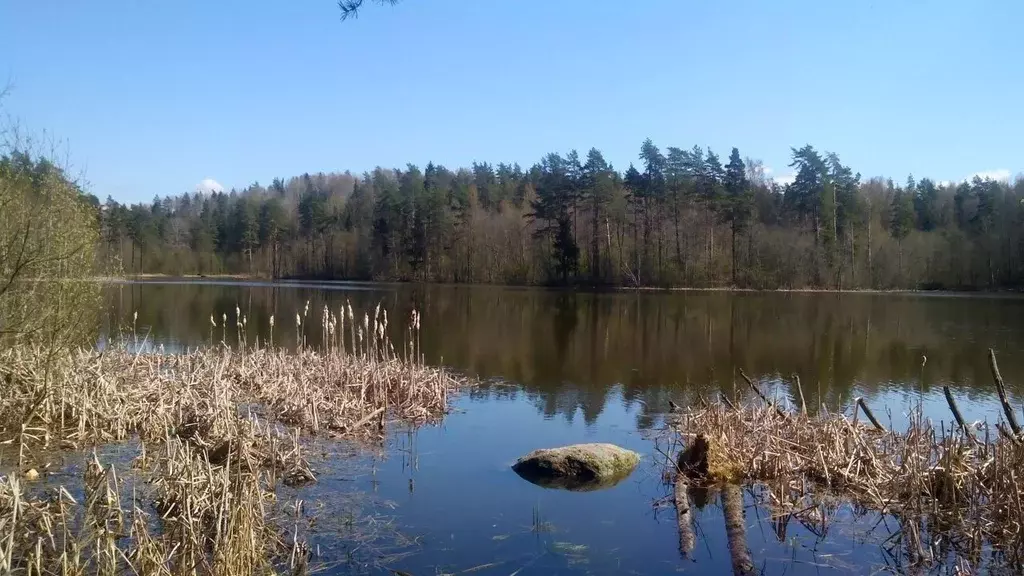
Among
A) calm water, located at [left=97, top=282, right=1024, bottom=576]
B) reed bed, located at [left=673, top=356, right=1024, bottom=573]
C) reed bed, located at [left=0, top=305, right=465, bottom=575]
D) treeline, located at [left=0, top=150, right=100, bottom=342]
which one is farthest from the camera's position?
treeline, located at [left=0, top=150, right=100, bottom=342]

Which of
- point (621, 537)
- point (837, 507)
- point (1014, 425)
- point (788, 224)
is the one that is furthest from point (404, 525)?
point (788, 224)

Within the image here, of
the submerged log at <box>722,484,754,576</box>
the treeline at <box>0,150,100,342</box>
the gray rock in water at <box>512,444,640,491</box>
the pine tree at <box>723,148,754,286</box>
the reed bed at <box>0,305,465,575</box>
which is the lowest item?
the submerged log at <box>722,484,754,576</box>

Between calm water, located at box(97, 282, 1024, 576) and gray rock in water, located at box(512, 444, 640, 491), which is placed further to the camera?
gray rock in water, located at box(512, 444, 640, 491)

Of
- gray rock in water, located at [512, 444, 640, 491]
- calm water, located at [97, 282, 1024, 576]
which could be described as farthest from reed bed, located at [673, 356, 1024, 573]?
gray rock in water, located at [512, 444, 640, 491]

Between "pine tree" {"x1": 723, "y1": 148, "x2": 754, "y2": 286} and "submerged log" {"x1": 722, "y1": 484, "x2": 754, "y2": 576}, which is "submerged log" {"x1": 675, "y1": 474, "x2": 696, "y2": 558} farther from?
"pine tree" {"x1": 723, "y1": 148, "x2": 754, "y2": 286}

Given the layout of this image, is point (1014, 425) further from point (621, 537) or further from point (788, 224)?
point (788, 224)

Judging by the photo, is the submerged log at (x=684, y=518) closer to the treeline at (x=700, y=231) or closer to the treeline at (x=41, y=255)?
the treeline at (x=41, y=255)

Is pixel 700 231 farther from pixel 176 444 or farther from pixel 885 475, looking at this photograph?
pixel 176 444

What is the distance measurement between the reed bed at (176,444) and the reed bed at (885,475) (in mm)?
4519

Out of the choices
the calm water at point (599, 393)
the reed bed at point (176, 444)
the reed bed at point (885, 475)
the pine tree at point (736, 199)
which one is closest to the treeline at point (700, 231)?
the pine tree at point (736, 199)

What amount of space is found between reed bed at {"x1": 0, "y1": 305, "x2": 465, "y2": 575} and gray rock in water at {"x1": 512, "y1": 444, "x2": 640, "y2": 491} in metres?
2.86

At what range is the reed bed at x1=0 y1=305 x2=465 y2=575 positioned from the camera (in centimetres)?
501

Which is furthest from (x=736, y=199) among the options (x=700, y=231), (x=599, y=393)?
(x=599, y=393)

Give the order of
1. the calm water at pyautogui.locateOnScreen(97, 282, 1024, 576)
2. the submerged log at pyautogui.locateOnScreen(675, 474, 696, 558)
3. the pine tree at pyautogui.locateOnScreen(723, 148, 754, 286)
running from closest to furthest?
the calm water at pyautogui.locateOnScreen(97, 282, 1024, 576) < the submerged log at pyautogui.locateOnScreen(675, 474, 696, 558) < the pine tree at pyautogui.locateOnScreen(723, 148, 754, 286)
